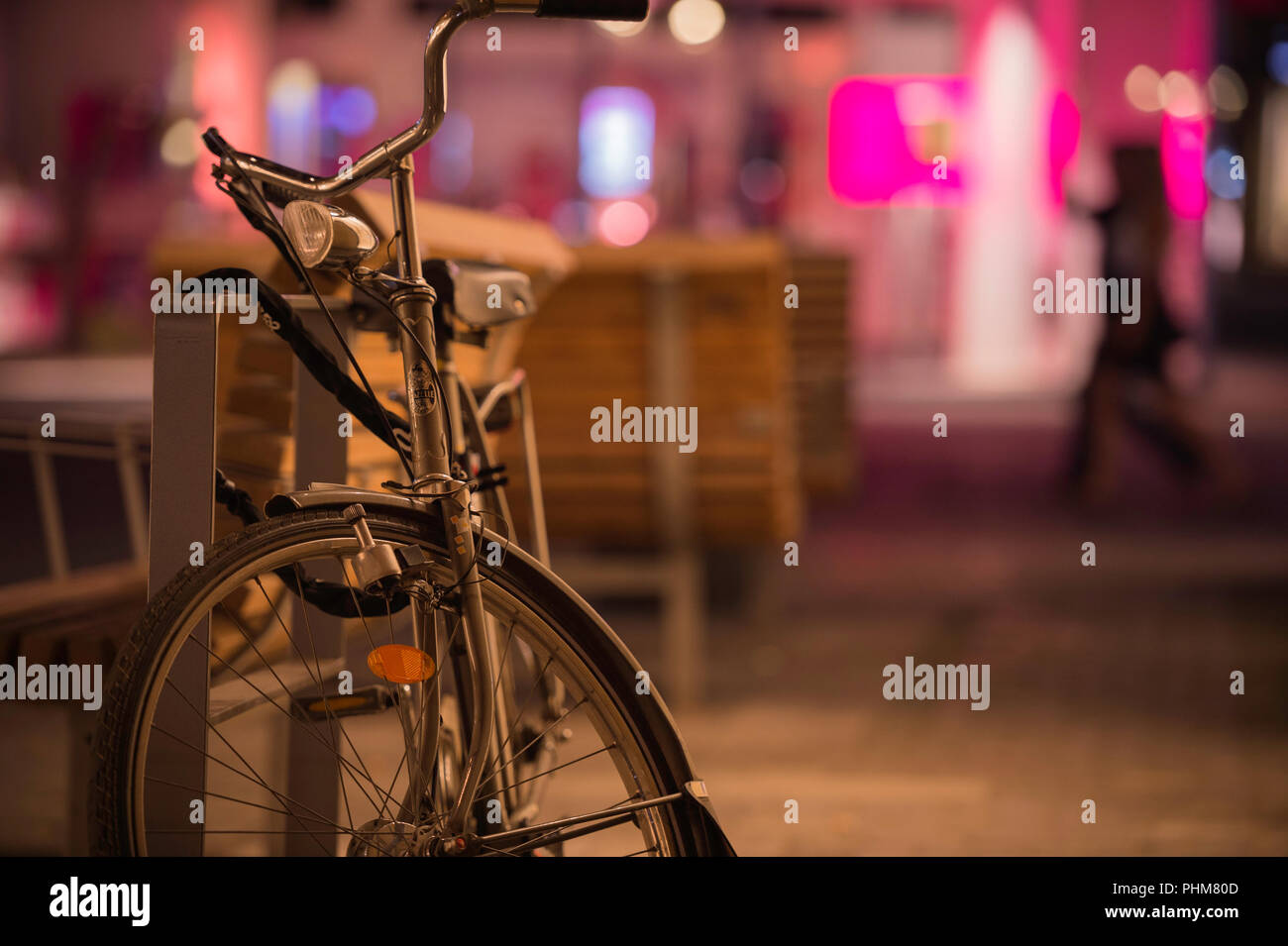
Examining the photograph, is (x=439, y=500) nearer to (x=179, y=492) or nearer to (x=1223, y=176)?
(x=179, y=492)

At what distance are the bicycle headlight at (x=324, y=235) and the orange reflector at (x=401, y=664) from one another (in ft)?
1.80

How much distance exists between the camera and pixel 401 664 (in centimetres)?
200

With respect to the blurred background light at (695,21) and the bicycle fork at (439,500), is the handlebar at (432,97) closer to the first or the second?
the bicycle fork at (439,500)

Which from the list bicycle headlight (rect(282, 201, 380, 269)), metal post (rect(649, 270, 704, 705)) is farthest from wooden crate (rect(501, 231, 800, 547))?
bicycle headlight (rect(282, 201, 380, 269))

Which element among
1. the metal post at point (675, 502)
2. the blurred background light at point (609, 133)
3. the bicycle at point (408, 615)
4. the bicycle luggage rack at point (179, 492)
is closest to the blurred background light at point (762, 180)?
the blurred background light at point (609, 133)

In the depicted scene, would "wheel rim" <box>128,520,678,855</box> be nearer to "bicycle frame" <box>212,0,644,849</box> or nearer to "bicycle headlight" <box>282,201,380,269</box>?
"bicycle frame" <box>212,0,644,849</box>

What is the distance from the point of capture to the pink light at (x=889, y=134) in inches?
647

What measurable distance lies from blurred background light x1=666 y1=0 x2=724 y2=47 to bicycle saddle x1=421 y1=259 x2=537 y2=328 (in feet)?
47.3

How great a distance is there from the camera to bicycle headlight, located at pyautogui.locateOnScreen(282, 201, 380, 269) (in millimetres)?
1984

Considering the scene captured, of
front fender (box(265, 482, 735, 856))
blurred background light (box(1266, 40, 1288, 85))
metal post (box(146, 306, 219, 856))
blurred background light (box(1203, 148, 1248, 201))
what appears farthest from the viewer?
blurred background light (box(1266, 40, 1288, 85))

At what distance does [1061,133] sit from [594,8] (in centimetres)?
1487

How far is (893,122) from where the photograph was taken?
54.5ft

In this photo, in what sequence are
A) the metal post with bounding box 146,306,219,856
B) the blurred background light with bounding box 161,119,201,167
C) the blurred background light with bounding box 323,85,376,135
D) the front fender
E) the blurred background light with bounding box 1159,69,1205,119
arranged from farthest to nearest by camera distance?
the blurred background light with bounding box 323,85,376,135 < the blurred background light with bounding box 1159,69,1205,119 < the blurred background light with bounding box 161,119,201,167 < the metal post with bounding box 146,306,219,856 < the front fender
